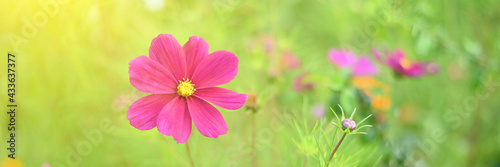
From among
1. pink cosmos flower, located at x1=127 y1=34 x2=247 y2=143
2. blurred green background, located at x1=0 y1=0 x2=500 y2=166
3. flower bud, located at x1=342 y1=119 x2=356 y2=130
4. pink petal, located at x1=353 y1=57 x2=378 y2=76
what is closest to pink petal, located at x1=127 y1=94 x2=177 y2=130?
pink cosmos flower, located at x1=127 y1=34 x2=247 y2=143

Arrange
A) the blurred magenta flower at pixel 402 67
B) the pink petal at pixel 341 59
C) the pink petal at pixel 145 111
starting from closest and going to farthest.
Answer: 1. the pink petal at pixel 145 111
2. the blurred magenta flower at pixel 402 67
3. the pink petal at pixel 341 59

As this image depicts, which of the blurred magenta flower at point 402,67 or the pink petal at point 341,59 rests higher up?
the pink petal at point 341,59

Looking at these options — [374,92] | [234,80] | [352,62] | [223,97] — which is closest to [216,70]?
[223,97]

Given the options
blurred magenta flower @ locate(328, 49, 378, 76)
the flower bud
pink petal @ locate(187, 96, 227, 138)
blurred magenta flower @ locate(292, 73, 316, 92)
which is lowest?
the flower bud

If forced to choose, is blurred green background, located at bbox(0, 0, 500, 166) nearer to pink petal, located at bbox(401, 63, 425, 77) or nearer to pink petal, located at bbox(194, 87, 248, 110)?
pink petal, located at bbox(401, 63, 425, 77)

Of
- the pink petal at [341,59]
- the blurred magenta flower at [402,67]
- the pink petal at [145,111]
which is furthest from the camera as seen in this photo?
the pink petal at [341,59]

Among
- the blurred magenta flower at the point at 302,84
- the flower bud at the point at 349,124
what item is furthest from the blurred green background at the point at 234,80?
the flower bud at the point at 349,124

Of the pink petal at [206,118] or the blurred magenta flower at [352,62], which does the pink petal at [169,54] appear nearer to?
the pink petal at [206,118]

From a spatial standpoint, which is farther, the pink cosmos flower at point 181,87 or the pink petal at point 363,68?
the pink petal at point 363,68
